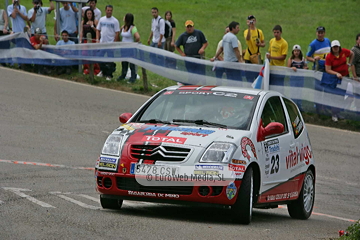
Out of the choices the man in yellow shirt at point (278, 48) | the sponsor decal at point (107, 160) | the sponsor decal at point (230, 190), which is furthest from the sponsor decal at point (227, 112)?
the man in yellow shirt at point (278, 48)

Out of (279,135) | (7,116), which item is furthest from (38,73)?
(279,135)

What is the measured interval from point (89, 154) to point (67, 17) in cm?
981

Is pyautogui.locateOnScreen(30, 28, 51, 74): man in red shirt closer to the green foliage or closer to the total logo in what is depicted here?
the total logo

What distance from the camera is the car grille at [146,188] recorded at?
7.95m

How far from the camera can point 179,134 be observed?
321 inches

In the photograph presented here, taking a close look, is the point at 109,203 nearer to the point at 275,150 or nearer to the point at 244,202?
the point at 244,202

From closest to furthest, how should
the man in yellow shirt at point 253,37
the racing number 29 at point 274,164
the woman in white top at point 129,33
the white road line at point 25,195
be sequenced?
the white road line at point 25,195
the racing number 29 at point 274,164
the man in yellow shirt at point 253,37
the woman in white top at point 129,33

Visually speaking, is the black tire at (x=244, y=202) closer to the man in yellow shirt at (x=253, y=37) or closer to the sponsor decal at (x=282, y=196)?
the sponsor decal at (x=282, y=196)

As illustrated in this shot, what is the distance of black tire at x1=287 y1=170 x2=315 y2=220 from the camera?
10.0 m

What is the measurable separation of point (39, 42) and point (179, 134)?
47.4 feet

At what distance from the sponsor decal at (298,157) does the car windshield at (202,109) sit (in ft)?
3.05

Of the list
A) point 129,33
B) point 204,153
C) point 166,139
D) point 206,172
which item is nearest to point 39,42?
point 129,33

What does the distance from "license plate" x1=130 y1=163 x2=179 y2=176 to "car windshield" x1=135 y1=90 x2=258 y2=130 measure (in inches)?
38.6

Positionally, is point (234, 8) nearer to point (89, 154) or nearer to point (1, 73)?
point (1, 73)
